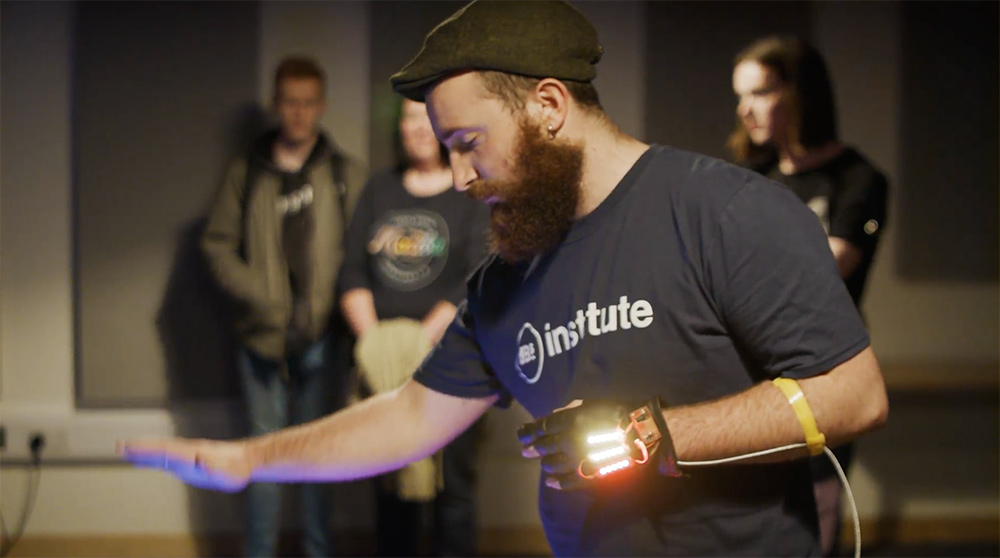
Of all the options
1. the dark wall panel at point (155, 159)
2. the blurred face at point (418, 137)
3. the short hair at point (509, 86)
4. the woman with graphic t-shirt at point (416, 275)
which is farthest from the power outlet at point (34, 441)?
the short hair at point (509, 86)

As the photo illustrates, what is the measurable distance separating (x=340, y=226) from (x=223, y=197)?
1.51ft

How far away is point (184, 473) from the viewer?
1668 millimetres

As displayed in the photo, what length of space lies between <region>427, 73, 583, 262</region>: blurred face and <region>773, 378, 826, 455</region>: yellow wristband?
0.44m

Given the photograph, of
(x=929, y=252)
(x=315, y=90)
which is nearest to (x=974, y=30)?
(x=929, y=252)

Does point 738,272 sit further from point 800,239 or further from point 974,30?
point 974,30

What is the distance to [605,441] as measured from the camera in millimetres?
1335

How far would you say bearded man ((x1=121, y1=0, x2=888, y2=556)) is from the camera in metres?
1.36

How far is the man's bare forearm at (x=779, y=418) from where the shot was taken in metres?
1.35

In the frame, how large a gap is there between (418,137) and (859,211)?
4.72 ft

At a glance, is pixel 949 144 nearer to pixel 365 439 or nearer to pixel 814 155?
pixel 814 155

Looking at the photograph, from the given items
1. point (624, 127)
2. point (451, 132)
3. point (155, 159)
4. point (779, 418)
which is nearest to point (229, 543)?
point (155, 159)

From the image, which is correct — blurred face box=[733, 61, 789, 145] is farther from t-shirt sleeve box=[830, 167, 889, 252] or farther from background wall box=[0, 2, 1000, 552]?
background wall box=[0, 2, 1000, 552]

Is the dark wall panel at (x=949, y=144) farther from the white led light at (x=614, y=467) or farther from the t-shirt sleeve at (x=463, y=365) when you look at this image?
the white led light at (x=614, y=467)

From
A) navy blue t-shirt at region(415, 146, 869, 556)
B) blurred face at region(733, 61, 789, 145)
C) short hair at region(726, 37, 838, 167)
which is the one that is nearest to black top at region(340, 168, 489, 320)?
blurred face at region(733, 61, 789, 145)
